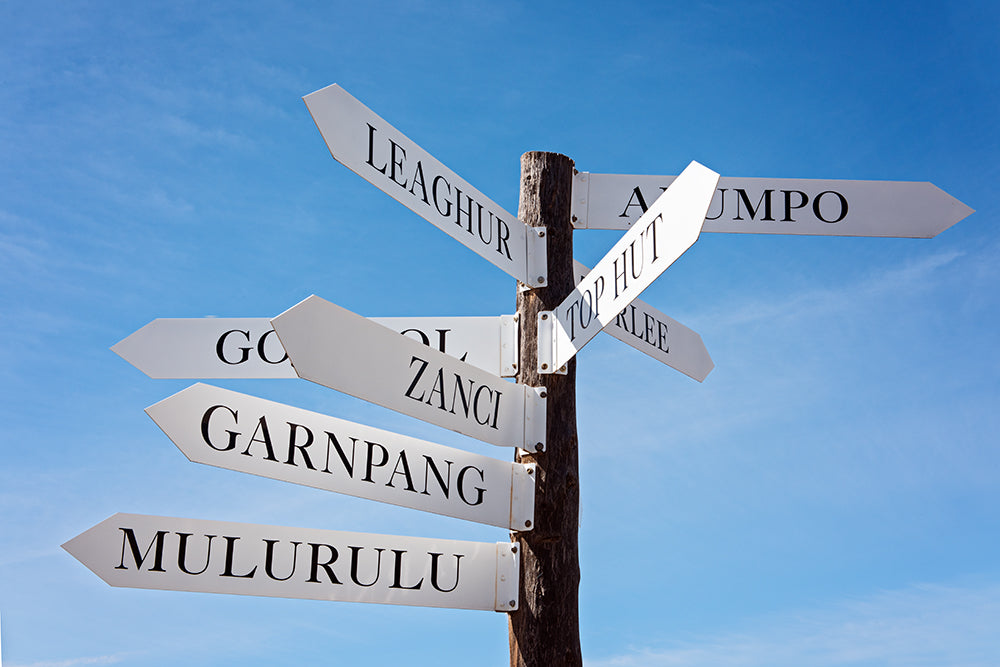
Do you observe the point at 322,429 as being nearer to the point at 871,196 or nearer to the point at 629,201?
the point at 629,201

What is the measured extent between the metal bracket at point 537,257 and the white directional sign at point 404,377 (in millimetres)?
490

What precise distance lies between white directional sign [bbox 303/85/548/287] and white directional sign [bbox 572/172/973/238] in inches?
15.3

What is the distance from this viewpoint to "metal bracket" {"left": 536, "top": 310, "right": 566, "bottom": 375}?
12.3 feet

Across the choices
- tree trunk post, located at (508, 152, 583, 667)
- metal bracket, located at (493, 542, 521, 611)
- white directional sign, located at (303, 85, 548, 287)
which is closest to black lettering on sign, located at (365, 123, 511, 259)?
white directional sign, located at (303, 85, 548, 287)

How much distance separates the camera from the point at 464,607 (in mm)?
3436

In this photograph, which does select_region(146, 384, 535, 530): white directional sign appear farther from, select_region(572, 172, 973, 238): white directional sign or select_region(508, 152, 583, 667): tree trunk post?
select_region(572, 172, 973, 238): white directional sign

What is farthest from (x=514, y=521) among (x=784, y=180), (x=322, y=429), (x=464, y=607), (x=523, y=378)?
(x=784, y=180)

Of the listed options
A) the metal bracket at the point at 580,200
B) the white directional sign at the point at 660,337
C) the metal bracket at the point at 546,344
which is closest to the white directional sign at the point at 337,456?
the metal bracket at the point at 546,344

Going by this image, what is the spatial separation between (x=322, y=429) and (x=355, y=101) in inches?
46.9

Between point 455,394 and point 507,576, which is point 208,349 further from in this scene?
point 507,576

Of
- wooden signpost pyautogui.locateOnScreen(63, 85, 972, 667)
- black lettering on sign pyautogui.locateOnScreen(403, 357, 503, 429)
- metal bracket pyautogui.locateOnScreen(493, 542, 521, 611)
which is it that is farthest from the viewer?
metal bracket pyautogui.locateOnScreen(493, 542, 521, 611)

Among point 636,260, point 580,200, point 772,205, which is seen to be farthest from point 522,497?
point 772,205

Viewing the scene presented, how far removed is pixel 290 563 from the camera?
3.20 metres

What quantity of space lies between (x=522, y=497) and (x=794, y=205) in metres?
1.79
